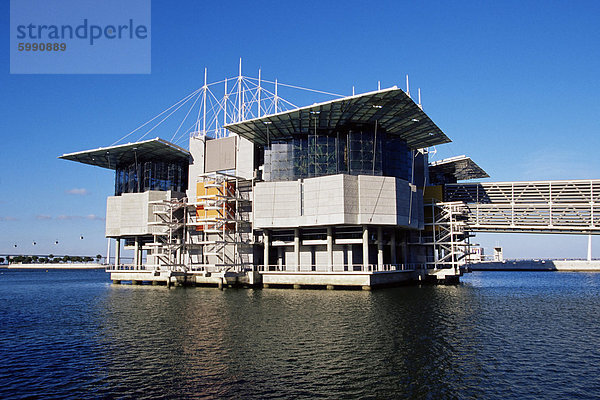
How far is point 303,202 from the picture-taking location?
243 ft

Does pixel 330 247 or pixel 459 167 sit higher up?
pixel 459 167

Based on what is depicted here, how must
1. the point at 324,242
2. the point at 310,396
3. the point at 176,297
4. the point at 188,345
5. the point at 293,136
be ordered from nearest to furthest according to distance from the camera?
1. the point at 310,396
2. the point at 188,345
3. the point at 176,297
4. the point at 324,242
5. the point at 293,136

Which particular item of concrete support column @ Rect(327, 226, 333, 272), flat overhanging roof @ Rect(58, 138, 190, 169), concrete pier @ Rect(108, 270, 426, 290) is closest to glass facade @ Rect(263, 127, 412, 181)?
concrete support column @ Rect(327, 226, 333, 272)

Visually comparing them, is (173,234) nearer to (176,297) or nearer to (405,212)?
(176,297)

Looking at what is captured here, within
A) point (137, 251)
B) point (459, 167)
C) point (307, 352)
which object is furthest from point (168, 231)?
point (459, 167)

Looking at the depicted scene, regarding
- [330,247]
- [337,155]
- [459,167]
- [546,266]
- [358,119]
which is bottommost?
[546,266]

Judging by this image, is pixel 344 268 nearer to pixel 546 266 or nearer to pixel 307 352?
pixel 307 352

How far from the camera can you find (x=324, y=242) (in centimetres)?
7356

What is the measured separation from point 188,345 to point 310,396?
1340 centimetres

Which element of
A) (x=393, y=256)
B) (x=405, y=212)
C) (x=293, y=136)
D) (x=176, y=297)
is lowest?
(x=176, y=297)

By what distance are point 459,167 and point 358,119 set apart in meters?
45.8

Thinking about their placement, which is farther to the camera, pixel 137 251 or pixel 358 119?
pixel 137 251

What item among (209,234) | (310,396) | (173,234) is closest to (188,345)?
(310,396)

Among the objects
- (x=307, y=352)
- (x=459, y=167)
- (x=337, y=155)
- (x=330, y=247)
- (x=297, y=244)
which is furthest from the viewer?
(x=459, y=167)
